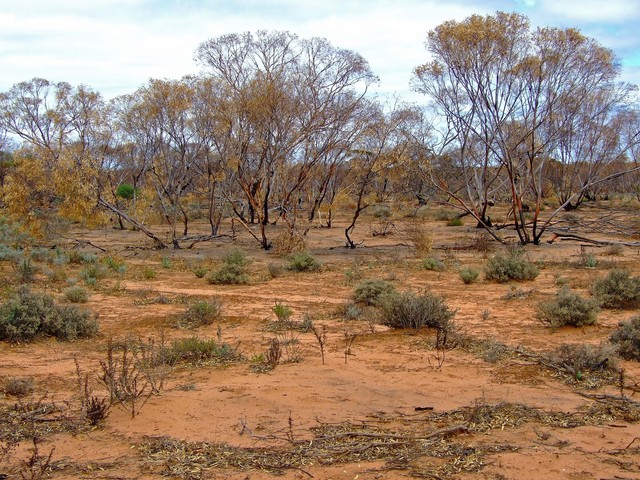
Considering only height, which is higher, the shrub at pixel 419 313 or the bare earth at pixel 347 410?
the shrub at pixel 419 313

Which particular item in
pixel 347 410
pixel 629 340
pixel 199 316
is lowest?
pixel 347 410

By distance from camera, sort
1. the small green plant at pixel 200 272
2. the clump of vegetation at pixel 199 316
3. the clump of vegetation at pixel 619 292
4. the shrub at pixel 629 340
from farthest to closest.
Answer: the small green plant at pixel 200 272
the clump of vegetation at pixel 619 292
the clump of vegetation at pixel 199 316
the shrub at pixel 629 340

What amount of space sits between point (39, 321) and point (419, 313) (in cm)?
532

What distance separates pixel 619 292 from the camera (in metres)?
10.8

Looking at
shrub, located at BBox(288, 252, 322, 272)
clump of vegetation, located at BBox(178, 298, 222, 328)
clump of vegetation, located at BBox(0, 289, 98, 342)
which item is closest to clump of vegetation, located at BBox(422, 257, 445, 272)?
shrub, located at BBox(288, 252, 322, 272)

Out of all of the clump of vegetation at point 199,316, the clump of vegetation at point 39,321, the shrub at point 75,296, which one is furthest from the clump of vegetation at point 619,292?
the shrub at point 75,296

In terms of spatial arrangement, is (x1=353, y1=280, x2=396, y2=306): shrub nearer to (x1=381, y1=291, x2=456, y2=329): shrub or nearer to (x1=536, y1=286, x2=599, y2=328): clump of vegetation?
(x1=381, y1=291, x2=456, y2=329): shrub

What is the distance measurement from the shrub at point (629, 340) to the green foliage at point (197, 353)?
4.55m

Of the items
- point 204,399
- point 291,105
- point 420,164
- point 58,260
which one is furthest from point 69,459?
point 420,164

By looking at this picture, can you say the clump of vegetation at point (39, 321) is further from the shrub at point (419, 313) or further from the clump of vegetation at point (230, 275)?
the clump of vegetation at point (230, 275)

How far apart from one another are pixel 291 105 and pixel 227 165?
4954 mm

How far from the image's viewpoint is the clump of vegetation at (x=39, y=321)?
28.2 ft

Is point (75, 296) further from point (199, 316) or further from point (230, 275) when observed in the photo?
point (230, 275)

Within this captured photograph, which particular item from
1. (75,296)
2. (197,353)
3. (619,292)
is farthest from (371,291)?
(75,296)
